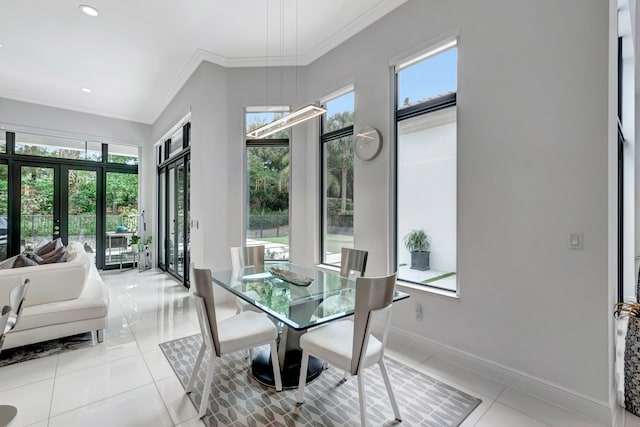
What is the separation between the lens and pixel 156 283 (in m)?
5.42

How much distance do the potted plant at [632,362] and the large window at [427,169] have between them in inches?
44.4

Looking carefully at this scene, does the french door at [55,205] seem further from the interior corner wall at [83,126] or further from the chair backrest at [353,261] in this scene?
the chair backrest at [353,261]

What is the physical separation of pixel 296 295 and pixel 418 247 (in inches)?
58.3

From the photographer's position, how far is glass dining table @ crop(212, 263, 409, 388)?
1877 millimetres

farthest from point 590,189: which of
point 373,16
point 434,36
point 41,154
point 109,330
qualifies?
point 41,154

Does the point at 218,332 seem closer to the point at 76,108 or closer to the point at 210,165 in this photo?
the point at 210,165

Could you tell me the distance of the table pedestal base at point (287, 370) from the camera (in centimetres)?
225

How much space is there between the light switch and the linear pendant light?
1996 mm

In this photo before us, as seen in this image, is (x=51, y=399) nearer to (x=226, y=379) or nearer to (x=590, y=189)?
(x=226, y=379)

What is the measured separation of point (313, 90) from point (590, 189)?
10.9 feet

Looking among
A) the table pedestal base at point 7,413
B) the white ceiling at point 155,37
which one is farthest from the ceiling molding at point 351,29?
the table pedestal base at point 7,413

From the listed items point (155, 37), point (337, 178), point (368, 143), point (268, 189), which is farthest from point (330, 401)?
point (155, 37)

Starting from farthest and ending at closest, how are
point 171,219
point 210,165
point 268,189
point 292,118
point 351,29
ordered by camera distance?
point 171,219
point 268,189
point 210,165
point 351,29
point 292,118

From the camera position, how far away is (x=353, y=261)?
115 inches
